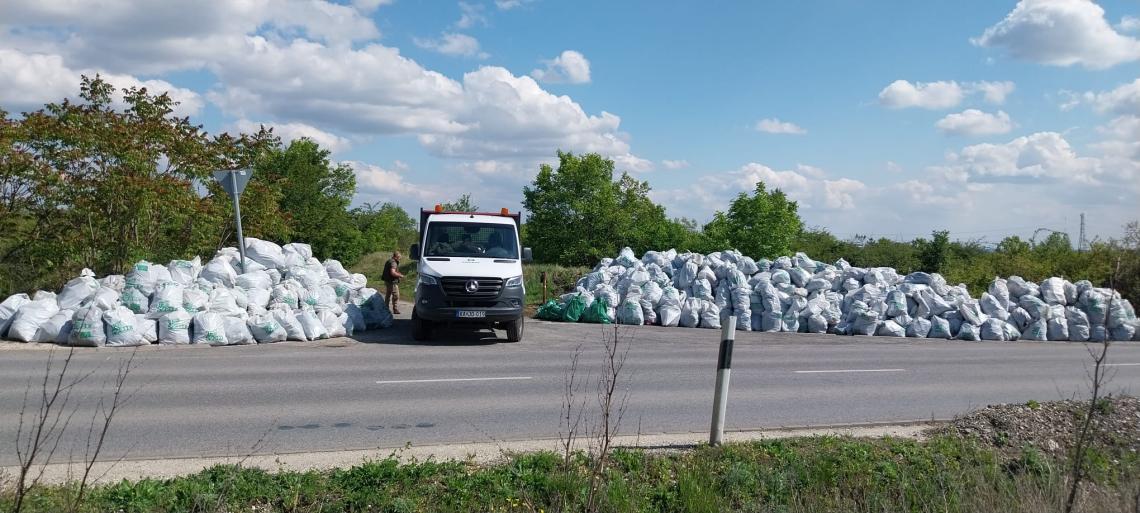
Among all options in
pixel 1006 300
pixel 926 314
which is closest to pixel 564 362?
pixel 926 314

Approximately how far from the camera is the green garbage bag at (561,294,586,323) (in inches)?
780

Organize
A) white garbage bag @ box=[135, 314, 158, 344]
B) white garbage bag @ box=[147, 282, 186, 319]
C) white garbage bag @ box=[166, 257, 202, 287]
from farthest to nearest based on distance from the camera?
1. white garbage bag @ box=[166, 257, 202, 287]
2. white garbage bag @ box=[147, 282, 186, 319]
3. white garbage bag @ box=[135, 314, 158, 344]

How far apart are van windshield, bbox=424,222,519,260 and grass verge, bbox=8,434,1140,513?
973cm

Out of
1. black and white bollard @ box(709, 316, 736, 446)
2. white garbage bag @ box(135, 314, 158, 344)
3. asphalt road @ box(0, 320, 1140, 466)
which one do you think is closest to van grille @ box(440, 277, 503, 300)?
asphalt road @ box(0, 320, 1140, 466)

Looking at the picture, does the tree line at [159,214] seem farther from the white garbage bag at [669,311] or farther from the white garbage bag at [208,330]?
the white garbage bag at [669,311]

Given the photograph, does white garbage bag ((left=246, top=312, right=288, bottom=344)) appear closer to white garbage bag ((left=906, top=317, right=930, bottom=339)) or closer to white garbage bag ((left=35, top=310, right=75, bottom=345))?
white garbage bag ((left=35, top=310, right=75, bottom=345))

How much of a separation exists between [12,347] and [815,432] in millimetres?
13113

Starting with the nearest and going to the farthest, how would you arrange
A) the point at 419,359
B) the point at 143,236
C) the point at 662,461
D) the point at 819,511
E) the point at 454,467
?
the point at 819,511, the point at 454,467, the point at 662,461, the point at 419,359, the point at 143,236

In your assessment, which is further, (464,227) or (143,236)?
(143,236)

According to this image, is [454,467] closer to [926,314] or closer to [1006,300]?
[926,314]

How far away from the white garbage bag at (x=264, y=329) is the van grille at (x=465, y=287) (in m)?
3.34

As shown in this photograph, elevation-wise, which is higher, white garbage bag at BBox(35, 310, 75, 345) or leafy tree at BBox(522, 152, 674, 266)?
leafy tree at BBox(522, 152, 674, 266)

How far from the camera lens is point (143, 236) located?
763 inches

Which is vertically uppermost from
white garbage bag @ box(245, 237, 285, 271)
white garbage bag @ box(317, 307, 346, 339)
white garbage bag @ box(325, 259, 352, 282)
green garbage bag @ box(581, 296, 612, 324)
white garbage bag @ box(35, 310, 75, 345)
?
white garbage bag @ box(245, 237, 285, 271)
